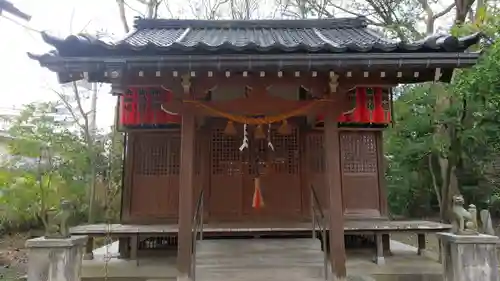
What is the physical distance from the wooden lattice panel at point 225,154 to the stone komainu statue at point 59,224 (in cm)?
318

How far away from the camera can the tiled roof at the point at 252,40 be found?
5000mm

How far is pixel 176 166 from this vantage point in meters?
8.12

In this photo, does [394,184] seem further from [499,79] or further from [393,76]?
[393,76]

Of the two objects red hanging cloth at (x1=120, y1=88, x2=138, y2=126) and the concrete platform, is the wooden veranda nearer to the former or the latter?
red hanging cloth at (x1=120, y1=88, x2=138, y2=126)

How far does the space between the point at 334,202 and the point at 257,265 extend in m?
1.81

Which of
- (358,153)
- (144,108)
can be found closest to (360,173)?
(358,153)

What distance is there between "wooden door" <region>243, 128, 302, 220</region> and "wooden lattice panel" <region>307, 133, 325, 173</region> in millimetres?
245

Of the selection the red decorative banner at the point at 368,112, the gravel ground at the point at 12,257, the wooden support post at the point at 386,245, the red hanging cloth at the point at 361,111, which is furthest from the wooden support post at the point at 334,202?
the gravel ground at the point at 12,257

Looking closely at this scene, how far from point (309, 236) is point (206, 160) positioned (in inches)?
103

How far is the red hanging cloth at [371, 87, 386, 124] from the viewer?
718 centimetres

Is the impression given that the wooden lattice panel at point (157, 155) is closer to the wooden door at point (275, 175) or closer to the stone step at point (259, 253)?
the wooden door at point (275, 175)

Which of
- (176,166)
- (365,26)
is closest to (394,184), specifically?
(365,26)

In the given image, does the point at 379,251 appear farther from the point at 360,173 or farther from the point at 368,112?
the point at 368,112

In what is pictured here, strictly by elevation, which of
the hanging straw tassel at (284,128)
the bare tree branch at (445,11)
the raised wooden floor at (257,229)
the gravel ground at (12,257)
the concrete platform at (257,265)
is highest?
the bare tree branch at (445,11)
